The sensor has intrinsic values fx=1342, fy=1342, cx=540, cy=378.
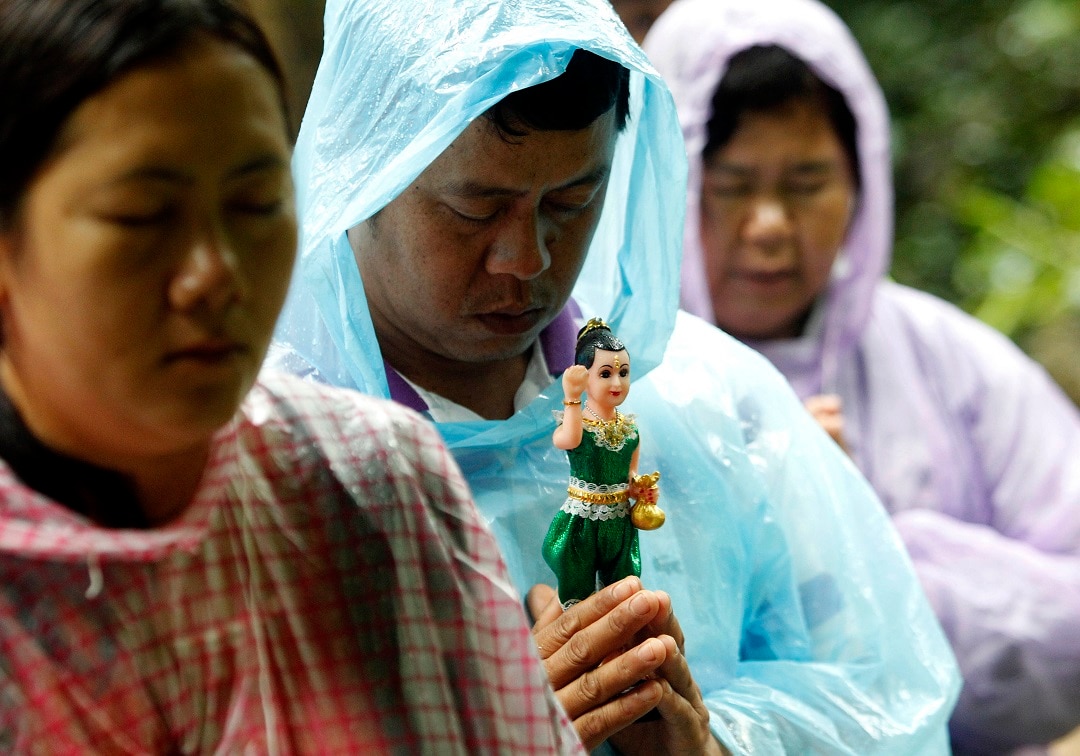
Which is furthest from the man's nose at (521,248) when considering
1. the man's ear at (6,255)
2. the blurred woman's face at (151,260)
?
the man's ear at (6,255)

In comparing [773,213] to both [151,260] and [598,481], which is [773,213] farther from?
[151,260]

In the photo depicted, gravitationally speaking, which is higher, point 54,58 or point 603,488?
point 54,58

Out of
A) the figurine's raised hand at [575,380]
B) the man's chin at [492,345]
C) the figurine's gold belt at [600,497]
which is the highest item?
the figurine's raised hand at [575,380]

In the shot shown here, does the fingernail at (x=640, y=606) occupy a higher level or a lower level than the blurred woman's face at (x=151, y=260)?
lower

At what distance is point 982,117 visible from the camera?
5.83 meters

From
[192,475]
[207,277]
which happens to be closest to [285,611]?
[192,475]

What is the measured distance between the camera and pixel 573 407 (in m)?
1.22

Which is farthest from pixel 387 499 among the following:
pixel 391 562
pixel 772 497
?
pixel 772 497

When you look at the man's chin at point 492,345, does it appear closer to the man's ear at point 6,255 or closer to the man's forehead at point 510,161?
the man's forehead at point 510,161

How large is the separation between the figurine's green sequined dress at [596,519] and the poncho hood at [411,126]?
246 mm

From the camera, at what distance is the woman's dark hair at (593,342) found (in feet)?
4.00

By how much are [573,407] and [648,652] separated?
0.23 m

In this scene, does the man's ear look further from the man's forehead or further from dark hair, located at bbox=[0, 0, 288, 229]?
the man's forehead

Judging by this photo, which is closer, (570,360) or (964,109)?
(570,360)
